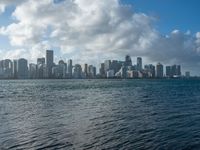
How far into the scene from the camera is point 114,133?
1230 inches

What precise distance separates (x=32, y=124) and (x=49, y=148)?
42.9ft

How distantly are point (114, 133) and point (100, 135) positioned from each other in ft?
5.66

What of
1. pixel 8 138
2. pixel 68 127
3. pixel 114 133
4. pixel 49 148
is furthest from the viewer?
pixel 68 127

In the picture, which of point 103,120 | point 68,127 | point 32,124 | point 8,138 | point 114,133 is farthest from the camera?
point 103,120

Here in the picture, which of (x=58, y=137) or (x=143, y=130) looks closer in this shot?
(x=58, y=137)

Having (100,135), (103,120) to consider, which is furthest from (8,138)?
(103,120)

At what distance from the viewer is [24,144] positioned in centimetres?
2625

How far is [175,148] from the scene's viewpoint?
25.4 meters

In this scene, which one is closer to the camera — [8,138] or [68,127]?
[8,138]

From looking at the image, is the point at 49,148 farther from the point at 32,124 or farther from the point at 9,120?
the point at 9,120

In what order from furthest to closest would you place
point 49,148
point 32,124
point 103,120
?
point 103,120
point 32,124
point 49,148

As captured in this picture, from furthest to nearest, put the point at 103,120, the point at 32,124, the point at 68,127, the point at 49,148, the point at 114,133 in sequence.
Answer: the point at 103,120 < the point at 32,124 < the point at 68,127 < the point at 114,133 < the point at 49,148

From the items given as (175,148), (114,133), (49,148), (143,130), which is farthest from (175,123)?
(49,148)

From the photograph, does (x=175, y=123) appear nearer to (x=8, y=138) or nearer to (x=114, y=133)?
(x=114, y=133)
